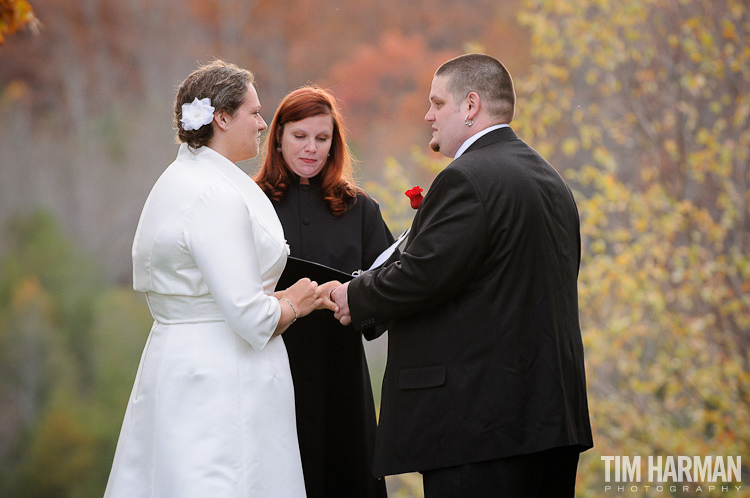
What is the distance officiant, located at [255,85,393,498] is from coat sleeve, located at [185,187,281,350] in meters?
0.77

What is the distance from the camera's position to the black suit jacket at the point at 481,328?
2287mm

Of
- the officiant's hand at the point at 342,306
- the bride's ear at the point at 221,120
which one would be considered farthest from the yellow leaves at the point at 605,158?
the bride's ear at the point at 221,120

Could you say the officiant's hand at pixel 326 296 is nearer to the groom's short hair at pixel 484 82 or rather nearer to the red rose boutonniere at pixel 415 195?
the red rose boutonniere at pixel 415 195

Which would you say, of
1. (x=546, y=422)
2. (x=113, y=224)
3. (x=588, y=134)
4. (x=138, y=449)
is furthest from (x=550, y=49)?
(x=138, y=449)

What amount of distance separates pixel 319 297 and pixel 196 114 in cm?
74

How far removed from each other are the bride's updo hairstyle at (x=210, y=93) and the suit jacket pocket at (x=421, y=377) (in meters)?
0.96

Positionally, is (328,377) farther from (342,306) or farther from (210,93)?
(210,93)

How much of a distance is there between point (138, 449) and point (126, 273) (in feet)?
14.3

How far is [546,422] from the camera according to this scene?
90.0 inches

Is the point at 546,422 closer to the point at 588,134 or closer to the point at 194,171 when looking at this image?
the point at 194,171

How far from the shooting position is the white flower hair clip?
2.36 meters

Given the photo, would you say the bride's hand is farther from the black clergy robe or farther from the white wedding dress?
the black clergy robe

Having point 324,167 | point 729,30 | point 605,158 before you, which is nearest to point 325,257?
point 324,167

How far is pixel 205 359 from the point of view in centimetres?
227
